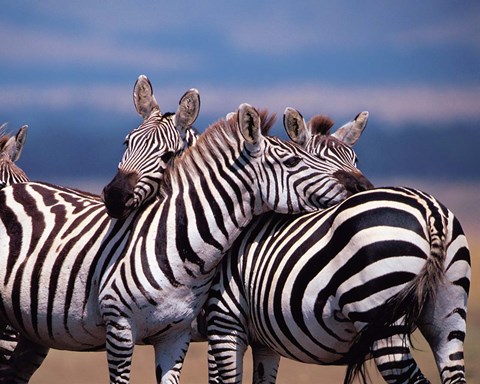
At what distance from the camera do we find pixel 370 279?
6.24m

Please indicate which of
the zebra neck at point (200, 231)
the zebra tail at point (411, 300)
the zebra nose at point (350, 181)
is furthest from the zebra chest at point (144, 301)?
the zebra tail at point (411, 300)

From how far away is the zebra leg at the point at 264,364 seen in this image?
8117 millimetres

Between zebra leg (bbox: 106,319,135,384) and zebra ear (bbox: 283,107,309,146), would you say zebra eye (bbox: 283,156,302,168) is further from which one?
zebra leg (bbox: 106,319,135,384)

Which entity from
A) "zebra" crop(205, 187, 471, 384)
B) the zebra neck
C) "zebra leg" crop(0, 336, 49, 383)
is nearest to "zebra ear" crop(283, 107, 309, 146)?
the zebra neck

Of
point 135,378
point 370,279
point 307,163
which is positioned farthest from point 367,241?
point 135,378

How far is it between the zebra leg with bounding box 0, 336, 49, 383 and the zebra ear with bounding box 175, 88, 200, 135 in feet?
8.52

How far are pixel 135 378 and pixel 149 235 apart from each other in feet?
33.2

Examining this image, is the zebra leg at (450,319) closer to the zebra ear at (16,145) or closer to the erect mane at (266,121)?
the erect mane at (266,121)

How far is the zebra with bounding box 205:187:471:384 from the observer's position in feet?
20.4

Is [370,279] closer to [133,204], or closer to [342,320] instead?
[342,320]

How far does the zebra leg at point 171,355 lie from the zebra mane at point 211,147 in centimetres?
122

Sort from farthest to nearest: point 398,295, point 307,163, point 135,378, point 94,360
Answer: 1. point 94,360
2. point 135,378
3. point 307,163
4. point 398,295

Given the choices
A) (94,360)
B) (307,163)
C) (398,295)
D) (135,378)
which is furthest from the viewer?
(94,360)

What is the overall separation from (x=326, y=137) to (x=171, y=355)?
269cm
